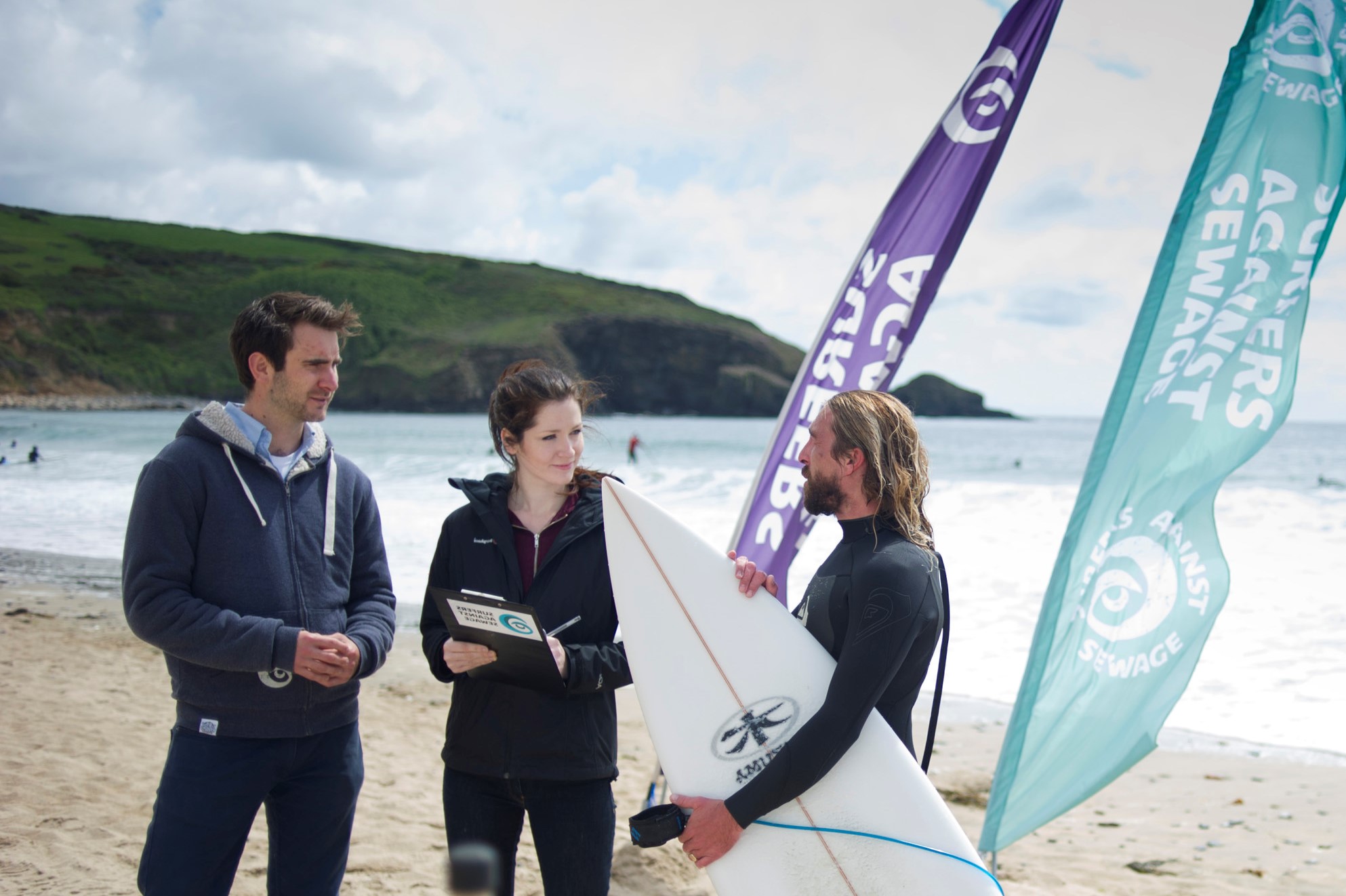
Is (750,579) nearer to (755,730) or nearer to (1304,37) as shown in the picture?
(755,730)

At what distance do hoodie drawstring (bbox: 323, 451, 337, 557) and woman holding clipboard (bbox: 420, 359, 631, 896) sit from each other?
238 mm

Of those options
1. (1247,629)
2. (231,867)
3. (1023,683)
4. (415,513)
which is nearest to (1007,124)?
(1023,683)

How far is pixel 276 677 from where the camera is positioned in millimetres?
1803

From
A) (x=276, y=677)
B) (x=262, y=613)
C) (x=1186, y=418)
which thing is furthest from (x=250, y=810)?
(x=1186, y=418)

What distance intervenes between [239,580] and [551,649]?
68cm

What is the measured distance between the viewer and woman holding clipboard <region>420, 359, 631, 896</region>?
71.3 inches

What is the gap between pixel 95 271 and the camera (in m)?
76.8

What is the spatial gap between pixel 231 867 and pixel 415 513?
1252 cm

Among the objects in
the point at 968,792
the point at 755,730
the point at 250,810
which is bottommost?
the point at 968,792

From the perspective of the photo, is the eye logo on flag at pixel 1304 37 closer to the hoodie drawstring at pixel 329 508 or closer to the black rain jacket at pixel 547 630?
the black rain jacket at pixel 547 630

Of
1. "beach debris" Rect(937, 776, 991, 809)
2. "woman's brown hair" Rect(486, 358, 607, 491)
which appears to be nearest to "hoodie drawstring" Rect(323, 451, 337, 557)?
"woman's brown hair" Rect(486, 358, 607, 491)

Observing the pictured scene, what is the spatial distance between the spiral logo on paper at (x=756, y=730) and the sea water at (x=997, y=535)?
0.72 metres

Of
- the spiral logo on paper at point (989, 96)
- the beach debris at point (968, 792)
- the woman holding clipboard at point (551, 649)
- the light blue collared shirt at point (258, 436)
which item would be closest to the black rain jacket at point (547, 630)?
Answer: the woman holding clipboard at point (551, 649)

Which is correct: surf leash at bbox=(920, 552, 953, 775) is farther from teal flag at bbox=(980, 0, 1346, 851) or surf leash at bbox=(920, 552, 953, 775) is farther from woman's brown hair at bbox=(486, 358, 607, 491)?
teal flag at bbox=(980, 0, 1346, 851)
